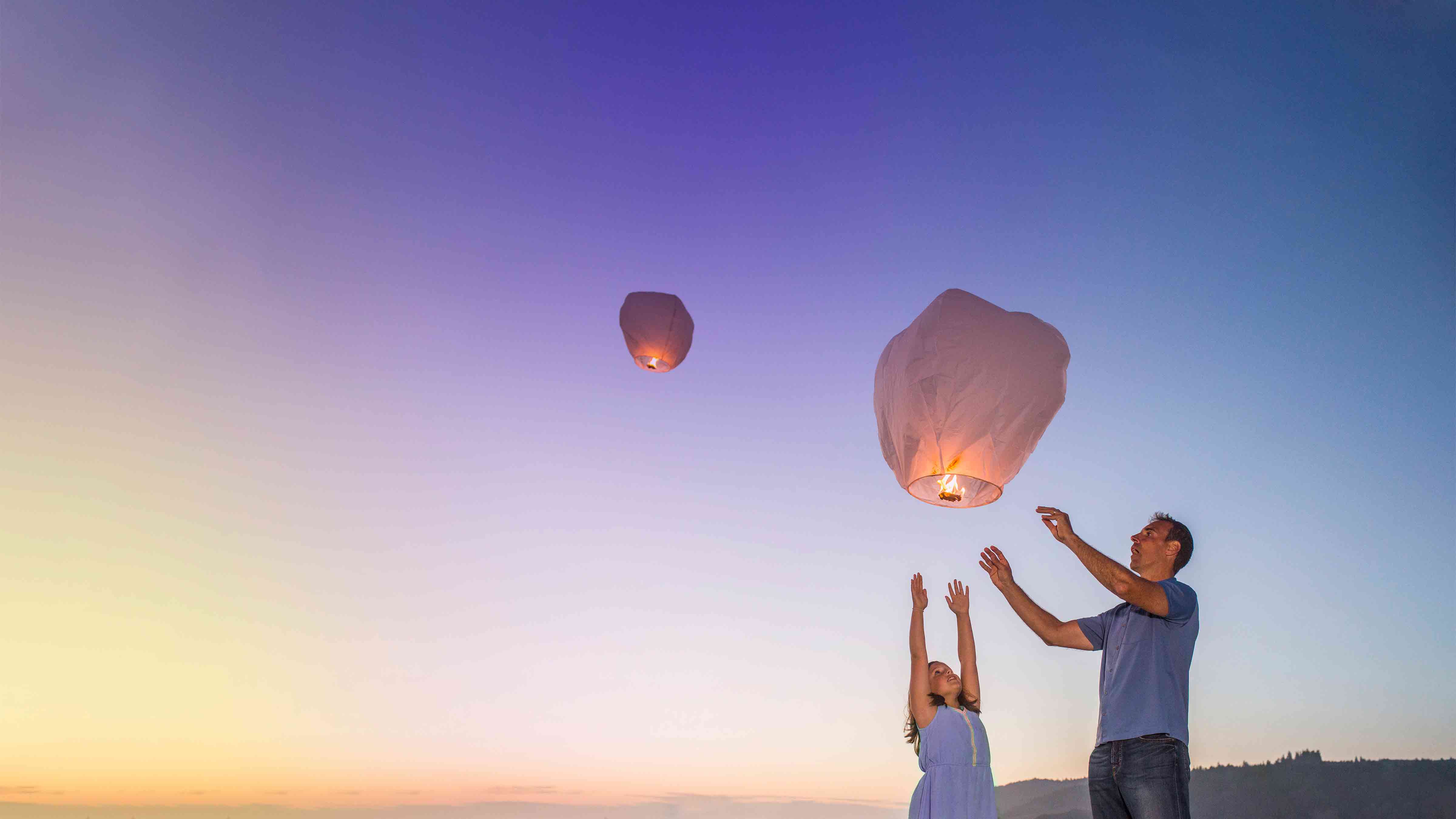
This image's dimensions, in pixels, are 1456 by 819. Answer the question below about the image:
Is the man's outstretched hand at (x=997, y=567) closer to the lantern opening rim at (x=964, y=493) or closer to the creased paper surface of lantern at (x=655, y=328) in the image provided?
the lantern opening rim at (x=964, y=493)

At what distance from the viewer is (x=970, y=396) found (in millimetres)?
4816

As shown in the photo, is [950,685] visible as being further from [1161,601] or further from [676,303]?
[676,303]

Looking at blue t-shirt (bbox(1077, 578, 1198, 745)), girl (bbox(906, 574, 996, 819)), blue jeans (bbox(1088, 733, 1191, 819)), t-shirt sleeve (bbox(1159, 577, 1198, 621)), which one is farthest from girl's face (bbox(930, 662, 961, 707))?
t-shirt sleeve (bbox(1159, 577, 1198, 621))

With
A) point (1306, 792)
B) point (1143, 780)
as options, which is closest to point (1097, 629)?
point (1143, 780)

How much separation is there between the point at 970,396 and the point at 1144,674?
2.00m

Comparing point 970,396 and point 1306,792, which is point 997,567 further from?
point 1306,792

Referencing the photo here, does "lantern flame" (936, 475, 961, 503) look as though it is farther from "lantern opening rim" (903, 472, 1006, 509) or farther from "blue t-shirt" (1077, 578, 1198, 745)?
"blue t-shirt" (1077, 578, 1198, 745)

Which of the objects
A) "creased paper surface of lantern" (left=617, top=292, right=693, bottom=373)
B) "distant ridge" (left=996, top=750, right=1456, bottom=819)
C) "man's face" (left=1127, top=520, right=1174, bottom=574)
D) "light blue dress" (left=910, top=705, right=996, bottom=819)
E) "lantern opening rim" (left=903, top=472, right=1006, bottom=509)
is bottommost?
"distant ridge" (left=996, top=750, right=1456, bottom=819)

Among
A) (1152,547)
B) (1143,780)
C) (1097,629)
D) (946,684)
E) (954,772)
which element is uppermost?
(1152,547)

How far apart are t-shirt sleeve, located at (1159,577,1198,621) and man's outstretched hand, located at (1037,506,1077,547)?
1.19 feet

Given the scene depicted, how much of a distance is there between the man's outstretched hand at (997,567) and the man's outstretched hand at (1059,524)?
0.62 metres

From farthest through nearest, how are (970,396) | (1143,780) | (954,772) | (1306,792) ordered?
(1306,792) → (970,396) → (954,772) → (1143,780)

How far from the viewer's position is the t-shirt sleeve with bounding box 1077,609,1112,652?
3592mm

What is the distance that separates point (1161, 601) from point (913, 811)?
1.91 meters
